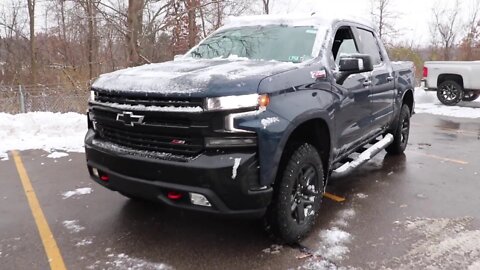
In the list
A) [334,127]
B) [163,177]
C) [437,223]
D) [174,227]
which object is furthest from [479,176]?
[163,177]

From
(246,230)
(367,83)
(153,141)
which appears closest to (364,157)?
(367,83)

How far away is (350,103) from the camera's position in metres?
4.35

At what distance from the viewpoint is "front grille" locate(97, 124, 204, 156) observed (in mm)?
3090

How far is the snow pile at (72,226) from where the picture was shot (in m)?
4.00

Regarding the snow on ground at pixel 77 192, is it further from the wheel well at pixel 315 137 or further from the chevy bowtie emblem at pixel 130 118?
the wheel well at pixel 315 137

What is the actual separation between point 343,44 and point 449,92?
1120cm

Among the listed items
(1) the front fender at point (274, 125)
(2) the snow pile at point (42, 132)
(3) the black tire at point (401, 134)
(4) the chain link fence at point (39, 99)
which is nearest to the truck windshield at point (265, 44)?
(1) the front fender at point (274, 125)

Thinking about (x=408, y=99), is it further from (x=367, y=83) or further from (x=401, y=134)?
(x=367, y=83)

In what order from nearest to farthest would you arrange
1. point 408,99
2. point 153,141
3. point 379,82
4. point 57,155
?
1. point 153,141
2. point 379,82
3. point 408,99
4. point 57,155

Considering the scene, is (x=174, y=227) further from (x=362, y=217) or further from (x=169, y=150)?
(x=362, y=217)

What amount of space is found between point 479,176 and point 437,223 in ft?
6.90

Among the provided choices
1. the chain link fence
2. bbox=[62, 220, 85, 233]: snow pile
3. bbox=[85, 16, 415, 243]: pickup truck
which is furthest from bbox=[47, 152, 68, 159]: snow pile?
the chain link fence

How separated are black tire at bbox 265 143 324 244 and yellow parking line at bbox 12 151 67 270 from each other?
1701mm

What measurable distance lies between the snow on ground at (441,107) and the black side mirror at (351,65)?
9365 mm
